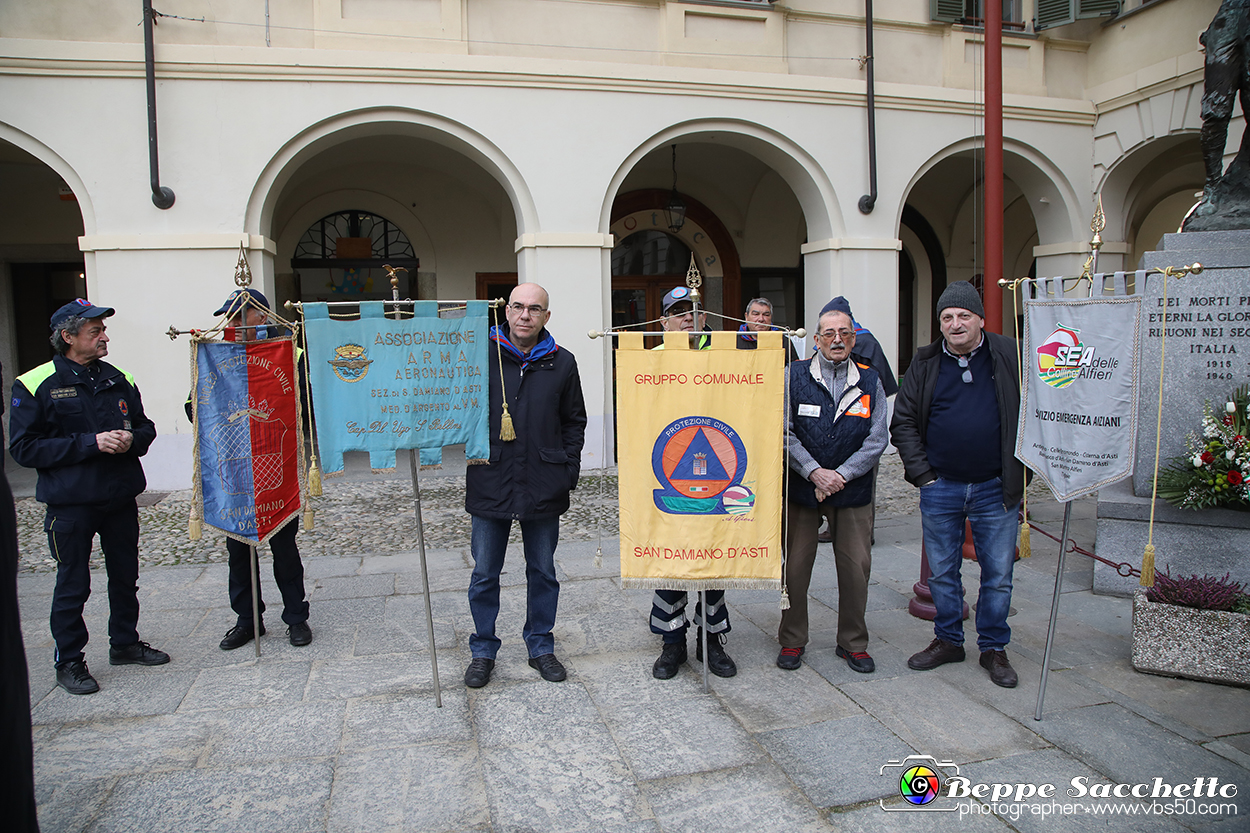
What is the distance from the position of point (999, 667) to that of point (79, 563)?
14.7 feet

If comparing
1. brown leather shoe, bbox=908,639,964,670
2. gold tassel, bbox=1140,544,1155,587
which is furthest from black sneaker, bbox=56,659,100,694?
gold tassel, bbox=1140,544,1155,587

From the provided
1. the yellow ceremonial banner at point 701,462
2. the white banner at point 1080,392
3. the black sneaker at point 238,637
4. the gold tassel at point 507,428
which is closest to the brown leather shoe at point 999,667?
the white banner at point 1080,392

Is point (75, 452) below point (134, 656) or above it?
above

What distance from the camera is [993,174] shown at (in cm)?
570

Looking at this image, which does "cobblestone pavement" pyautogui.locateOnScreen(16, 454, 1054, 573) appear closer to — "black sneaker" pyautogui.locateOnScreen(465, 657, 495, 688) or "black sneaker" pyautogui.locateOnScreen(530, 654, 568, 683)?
"black sneaker" pyautogui.locateOnScreen(530, 654, 568, 683)

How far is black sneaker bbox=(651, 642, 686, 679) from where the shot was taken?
3898 mm

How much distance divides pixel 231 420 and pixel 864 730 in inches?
133

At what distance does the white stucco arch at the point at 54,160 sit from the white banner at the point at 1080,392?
352 inches

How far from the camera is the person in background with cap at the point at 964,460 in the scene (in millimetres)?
3742

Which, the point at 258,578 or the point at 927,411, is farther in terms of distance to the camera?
the point at 258,578

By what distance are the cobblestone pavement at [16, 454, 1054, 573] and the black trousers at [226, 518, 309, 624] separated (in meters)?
1.98

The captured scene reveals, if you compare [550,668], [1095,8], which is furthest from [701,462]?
[1095,8]

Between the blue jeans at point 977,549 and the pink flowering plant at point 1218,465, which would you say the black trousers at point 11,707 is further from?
the pink flowering plant at point 1218,465

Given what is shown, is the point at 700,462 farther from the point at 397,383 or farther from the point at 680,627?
the point at 397,383
